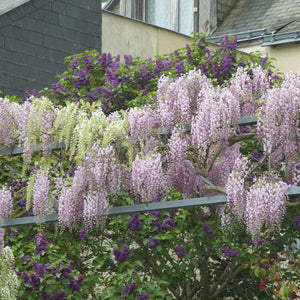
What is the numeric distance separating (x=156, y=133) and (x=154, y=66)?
12.7 ft

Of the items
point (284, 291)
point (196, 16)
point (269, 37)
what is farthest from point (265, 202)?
point (196, 16)

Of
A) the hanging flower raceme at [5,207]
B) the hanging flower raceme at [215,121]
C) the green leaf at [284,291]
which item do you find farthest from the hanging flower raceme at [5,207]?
the green leaf at [284,291]

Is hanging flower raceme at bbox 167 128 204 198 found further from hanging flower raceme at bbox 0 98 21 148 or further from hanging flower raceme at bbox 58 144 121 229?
hanging flower raceme at bbox 0 98 21 148

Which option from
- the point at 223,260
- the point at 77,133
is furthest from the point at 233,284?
the point at 77,133

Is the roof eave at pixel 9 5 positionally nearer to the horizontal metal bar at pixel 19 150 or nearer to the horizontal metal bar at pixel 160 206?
the horizontal metal bar at pixel 19 150

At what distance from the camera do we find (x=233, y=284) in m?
9.48

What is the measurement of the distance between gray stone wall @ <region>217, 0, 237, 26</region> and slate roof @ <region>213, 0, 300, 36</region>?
0.25ft

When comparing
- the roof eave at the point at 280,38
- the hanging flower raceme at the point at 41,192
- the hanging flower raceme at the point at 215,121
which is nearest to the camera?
the hanging flower raceme at the point at 215,121

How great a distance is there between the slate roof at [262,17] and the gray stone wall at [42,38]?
3.18m

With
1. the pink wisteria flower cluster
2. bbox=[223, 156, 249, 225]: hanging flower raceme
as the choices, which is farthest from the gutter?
bbox=[223, 156, 249, 225]: hanging flower raceme

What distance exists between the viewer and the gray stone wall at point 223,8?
16.3 meters

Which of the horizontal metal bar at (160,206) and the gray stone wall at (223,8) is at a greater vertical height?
the gray stone wall at (223,8)

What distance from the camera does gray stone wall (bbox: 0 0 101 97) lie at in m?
12.3

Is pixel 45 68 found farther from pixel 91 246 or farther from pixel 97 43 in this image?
pixel 91 246
